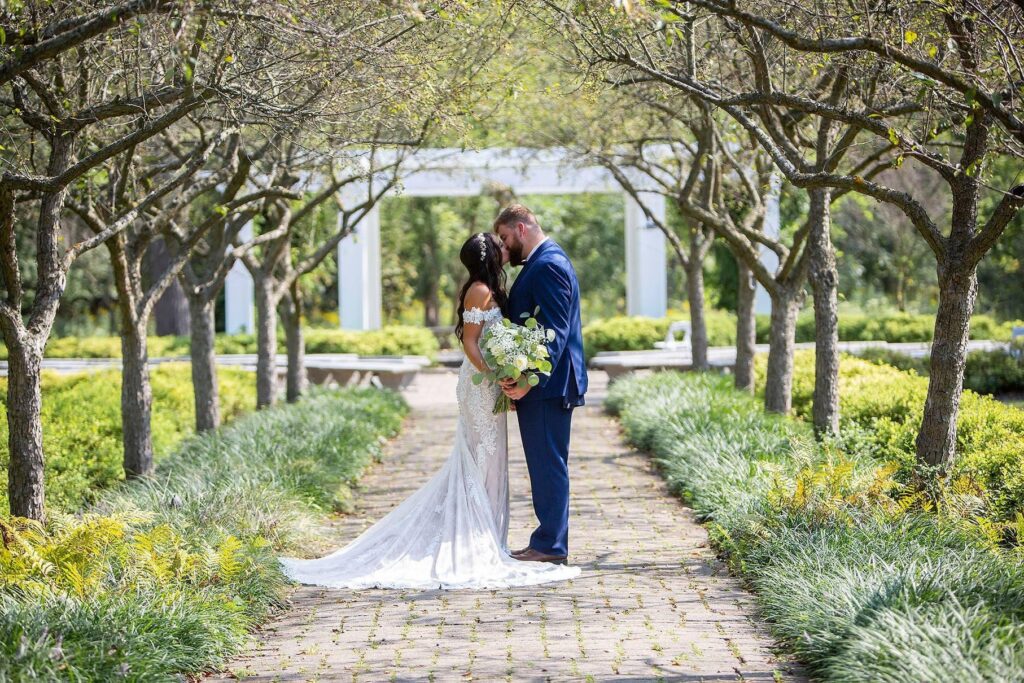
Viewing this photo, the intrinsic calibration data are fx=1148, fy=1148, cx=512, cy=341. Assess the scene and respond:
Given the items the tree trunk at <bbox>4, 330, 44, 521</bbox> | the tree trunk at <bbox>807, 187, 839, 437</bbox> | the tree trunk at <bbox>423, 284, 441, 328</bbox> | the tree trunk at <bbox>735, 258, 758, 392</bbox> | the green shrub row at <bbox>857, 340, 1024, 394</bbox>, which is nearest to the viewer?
the tree trunk at <bbox>4, 330, 44, 521</bbox>

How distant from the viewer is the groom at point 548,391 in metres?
7.11

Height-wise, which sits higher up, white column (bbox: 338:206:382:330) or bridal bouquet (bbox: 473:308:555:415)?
white column (bbox: 338:206:382:330)

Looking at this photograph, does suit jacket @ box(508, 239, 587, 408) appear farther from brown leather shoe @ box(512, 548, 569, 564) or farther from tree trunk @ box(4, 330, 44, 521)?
tree trunk @ box(4, 330, 44, 521)

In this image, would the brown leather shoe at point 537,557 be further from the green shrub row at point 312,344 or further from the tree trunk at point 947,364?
the green shrub row at point 312,344

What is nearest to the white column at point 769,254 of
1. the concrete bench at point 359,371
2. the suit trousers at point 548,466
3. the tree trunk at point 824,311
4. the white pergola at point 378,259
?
the white pergola at point 378,259

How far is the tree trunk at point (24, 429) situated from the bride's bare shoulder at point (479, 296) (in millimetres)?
2577

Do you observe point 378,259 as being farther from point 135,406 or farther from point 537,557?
point 537,557

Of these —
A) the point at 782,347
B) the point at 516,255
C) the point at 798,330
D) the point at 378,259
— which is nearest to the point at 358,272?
the point at 378,259

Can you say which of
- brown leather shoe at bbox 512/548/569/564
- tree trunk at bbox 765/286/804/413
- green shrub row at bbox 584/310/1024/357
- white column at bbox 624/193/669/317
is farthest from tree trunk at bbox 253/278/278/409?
white column at bbox 624/193/669/317

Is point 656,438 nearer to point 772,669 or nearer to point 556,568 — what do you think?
point 556,568

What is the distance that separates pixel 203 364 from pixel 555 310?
594 cm

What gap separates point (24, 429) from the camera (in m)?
6.70

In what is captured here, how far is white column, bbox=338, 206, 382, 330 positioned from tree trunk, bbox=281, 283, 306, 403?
11.2 meters

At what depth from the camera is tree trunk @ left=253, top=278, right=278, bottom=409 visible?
13875 millimetres
